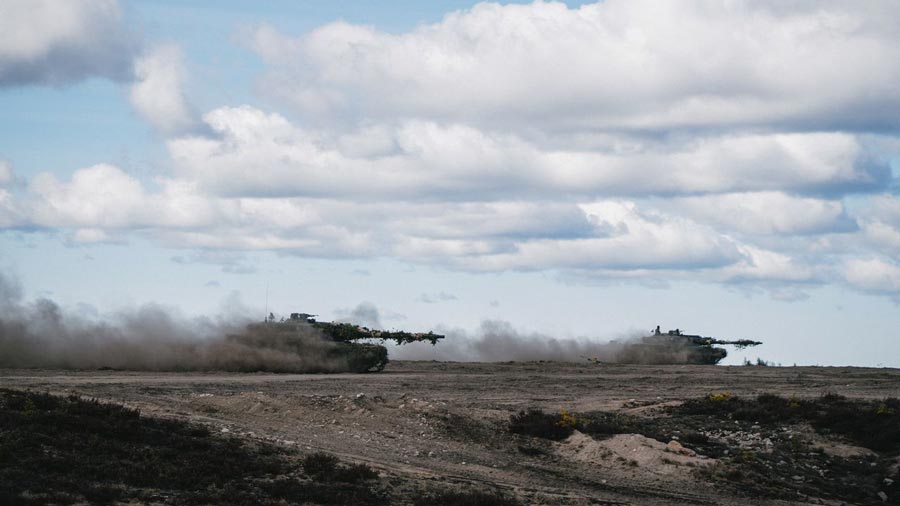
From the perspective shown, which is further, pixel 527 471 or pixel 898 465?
pixel 898 465

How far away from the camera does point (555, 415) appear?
28609 millimetres

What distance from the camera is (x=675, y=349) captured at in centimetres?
7275

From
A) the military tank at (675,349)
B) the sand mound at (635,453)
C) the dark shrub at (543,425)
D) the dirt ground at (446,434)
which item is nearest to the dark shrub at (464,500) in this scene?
the dirt ground at (446,434)

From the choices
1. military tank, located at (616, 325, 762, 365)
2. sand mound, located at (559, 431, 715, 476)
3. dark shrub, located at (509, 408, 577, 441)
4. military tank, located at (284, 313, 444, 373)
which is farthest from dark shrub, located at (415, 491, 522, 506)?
military tank, located at (616, 325, 762, 365)

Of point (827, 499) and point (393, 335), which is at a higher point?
point (393, 335)

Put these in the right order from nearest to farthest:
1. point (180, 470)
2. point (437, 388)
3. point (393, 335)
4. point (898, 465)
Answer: point (180, 470) < point (898, 465) < point (437, 388) < point (393, 335)

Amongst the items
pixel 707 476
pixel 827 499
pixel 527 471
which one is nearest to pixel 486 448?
pixel 527 471

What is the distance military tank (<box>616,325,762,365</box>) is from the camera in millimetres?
72062

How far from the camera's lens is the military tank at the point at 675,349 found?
236ft

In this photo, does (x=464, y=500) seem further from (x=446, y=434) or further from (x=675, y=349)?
(x=675, y=349)

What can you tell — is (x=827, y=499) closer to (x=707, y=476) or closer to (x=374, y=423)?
(x=707, y=476)

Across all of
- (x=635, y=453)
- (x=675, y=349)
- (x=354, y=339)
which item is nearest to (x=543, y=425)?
(x=635, y=453)

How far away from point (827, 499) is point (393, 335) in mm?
36073

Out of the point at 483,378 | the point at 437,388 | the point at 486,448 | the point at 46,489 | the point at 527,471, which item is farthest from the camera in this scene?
A: the point at 483,378
